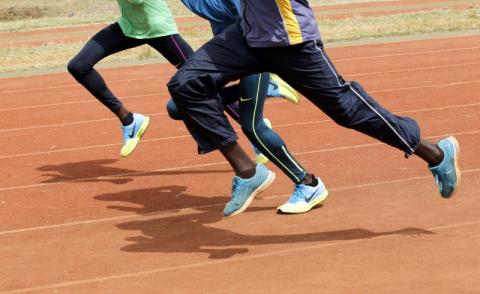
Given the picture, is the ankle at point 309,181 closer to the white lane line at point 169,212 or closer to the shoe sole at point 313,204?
the shoe sole at point 313,204

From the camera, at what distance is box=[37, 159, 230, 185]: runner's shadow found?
8.03 meters

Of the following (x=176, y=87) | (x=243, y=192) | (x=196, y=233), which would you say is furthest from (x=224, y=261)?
(x=176, y=87)

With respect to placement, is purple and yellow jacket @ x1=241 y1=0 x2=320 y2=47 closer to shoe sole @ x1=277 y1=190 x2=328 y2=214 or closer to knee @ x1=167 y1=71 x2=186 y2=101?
knee @ x1=167 y1=71 x2=186 y2=101

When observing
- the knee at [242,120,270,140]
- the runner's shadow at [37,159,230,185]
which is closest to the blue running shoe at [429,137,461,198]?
the knee at [242,120,270,140]

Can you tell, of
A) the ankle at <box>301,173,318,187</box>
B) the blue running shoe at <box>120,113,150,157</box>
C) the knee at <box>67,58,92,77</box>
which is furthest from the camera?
the blue running shoe at <box>120,113,150,157</box>

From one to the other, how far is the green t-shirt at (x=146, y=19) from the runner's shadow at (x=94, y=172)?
3.46ft

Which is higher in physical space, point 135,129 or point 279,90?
point 279,90

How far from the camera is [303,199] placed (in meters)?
6.42

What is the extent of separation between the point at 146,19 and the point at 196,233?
2.41 m

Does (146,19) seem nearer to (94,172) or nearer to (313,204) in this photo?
(94,172)

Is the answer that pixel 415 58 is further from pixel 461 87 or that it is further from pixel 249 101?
pixel 249 101

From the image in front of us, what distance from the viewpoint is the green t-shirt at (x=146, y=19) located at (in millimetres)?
7957

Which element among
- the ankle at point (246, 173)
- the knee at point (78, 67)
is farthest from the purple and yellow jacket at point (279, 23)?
the knee at point (78, 67)

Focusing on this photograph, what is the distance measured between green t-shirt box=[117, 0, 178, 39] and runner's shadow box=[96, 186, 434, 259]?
141cm
